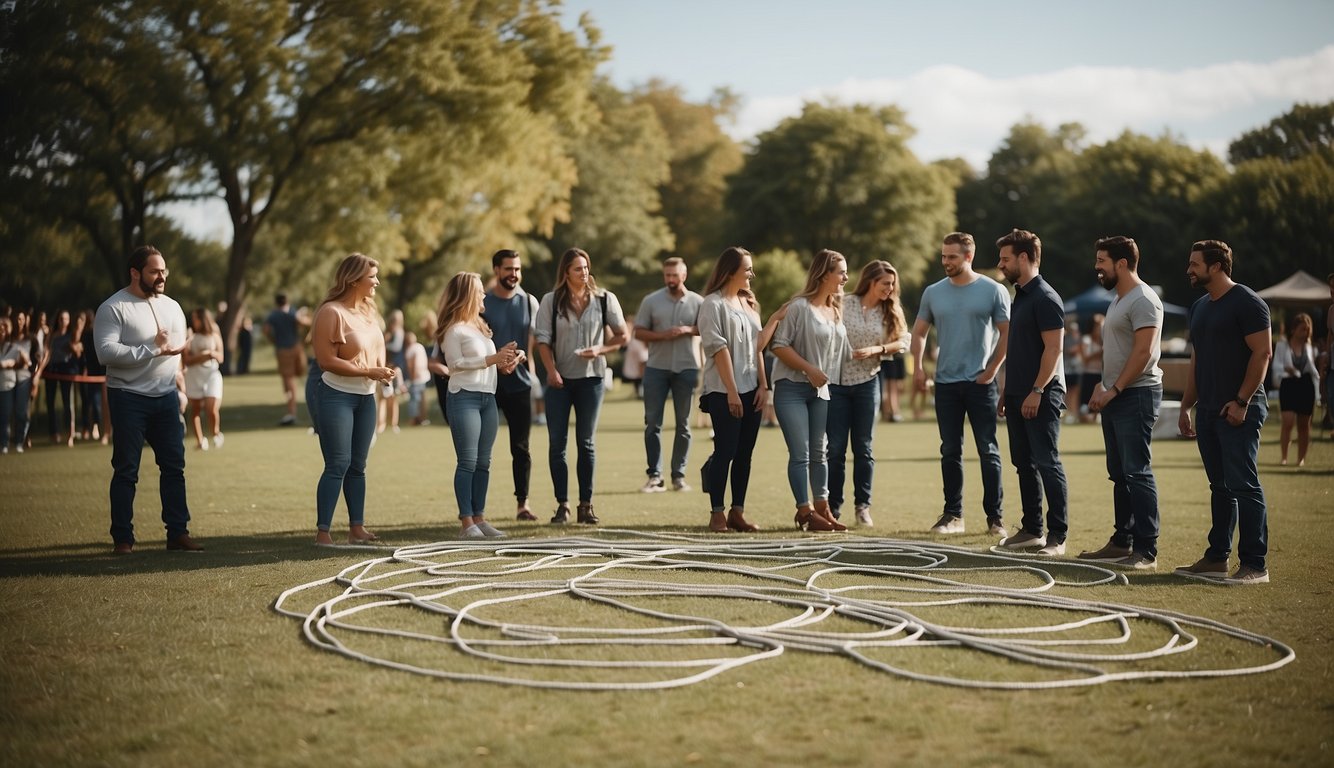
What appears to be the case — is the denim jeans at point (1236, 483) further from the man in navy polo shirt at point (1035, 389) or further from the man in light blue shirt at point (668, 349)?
the man in light blue shirt at point (668, 349)

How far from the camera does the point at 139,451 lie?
877 centimetres

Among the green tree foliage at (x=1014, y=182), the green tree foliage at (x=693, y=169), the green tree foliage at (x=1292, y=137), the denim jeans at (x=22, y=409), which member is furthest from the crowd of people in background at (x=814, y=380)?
the green tree foliage at (x=1014, y=182)

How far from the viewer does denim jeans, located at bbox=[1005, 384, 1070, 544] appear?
860cm

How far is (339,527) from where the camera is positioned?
10.0m

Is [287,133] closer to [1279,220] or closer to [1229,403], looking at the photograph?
[1229,403]

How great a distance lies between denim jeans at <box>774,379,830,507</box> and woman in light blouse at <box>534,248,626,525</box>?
58.8 inches

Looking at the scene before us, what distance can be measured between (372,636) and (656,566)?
2246mm

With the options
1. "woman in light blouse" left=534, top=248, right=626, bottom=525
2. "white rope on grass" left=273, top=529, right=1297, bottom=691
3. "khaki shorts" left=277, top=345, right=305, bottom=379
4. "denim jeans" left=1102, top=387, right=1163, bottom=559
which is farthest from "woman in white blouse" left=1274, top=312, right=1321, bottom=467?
"khaki shorts" left=277, top=345, right=305, bottom=379

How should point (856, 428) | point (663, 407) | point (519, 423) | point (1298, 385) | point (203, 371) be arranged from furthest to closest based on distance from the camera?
point (203, 371)
point (1298, 385)
point (663, 407)
point (856, 428)
point (519, 423)

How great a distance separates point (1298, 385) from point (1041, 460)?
319 inches

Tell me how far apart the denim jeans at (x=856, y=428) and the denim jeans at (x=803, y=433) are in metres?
0.50

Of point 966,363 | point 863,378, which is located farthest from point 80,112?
point 966,363

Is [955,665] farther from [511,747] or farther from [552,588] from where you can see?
[552,588]

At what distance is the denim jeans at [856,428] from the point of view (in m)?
10.0
